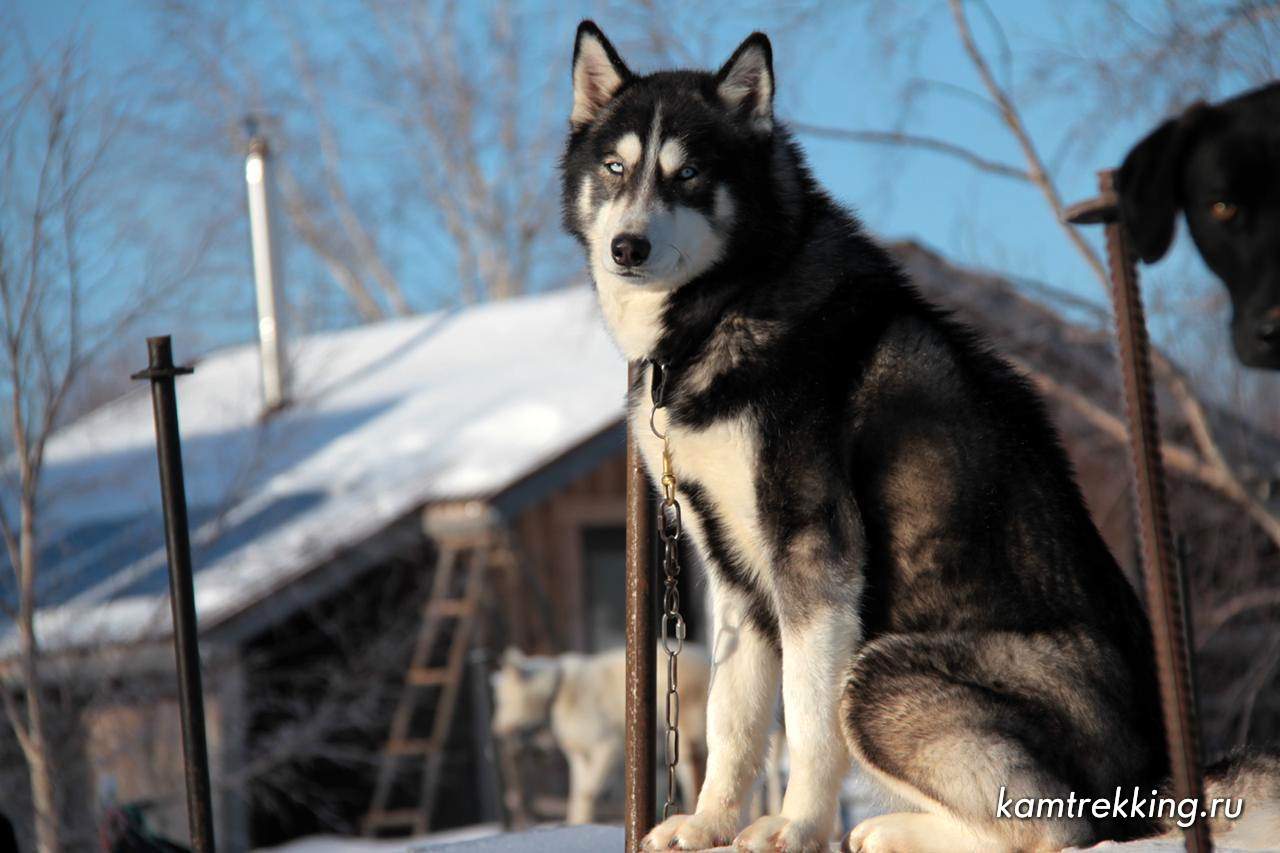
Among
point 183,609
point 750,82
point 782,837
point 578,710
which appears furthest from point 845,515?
point 578,710

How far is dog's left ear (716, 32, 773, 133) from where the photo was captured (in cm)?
347

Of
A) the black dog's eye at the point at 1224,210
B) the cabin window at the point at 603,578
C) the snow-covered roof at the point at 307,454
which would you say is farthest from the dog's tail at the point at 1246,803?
the cabin window at the point at 603,578

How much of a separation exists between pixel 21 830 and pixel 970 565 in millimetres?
7393

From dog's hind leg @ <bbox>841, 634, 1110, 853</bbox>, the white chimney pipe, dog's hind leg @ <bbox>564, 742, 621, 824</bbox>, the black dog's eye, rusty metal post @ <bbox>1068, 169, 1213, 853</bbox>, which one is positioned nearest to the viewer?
rusty metal post @ <bbox>1068, 169, 1213, 853</bbox>

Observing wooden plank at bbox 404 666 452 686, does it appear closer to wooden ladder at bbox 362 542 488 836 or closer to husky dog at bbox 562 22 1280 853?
wooden ladder at bbox 362 542 488 836

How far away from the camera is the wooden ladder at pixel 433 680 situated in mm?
11656

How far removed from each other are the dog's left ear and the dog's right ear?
282 mm

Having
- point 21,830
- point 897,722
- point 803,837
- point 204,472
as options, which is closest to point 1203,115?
point 897,722

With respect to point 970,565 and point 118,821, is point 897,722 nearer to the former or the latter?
point 970,565

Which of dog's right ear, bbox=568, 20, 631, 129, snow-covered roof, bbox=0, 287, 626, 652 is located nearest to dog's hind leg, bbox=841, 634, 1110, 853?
dog's right ear, bbox=568, 20, 631, 129

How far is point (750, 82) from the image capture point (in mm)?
3482

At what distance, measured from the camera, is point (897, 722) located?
116 inches

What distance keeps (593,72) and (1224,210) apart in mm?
1694

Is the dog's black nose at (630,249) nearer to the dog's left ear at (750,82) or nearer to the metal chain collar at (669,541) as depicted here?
the metal chain collar at (669,541)
